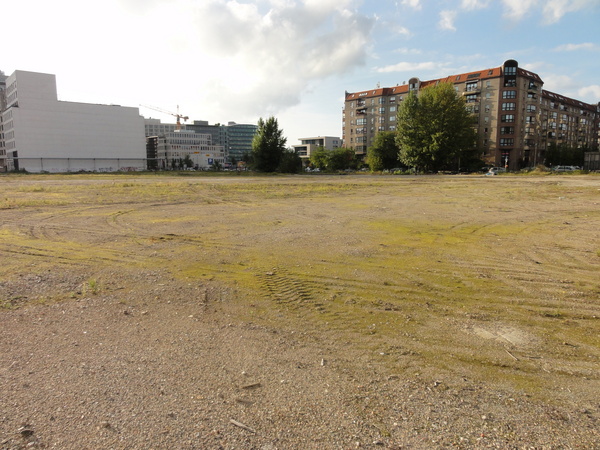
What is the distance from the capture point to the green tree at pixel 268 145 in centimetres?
8950

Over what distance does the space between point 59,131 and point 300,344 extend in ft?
463

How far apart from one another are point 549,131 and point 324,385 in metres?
139

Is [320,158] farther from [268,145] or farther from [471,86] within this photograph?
[471,86]

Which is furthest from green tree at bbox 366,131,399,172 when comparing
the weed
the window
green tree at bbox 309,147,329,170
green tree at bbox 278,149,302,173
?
the weed

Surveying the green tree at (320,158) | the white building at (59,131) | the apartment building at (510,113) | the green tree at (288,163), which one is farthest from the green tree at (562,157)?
the white building at (59,131)

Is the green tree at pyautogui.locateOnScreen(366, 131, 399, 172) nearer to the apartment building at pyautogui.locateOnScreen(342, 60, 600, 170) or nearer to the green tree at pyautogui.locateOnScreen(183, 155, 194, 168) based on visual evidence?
the apartment building at pyautogui.locateOnScreen(342, 60, 600, 170)

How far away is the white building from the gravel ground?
134 m

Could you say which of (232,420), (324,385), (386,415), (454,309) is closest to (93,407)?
(232,420)

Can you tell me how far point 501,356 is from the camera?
16.7ft

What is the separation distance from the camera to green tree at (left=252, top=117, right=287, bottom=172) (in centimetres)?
8950

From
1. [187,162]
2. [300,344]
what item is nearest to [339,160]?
[187,162]

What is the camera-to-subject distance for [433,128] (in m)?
81.9

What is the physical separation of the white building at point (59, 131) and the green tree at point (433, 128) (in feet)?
306

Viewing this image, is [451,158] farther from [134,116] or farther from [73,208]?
[134,116]
